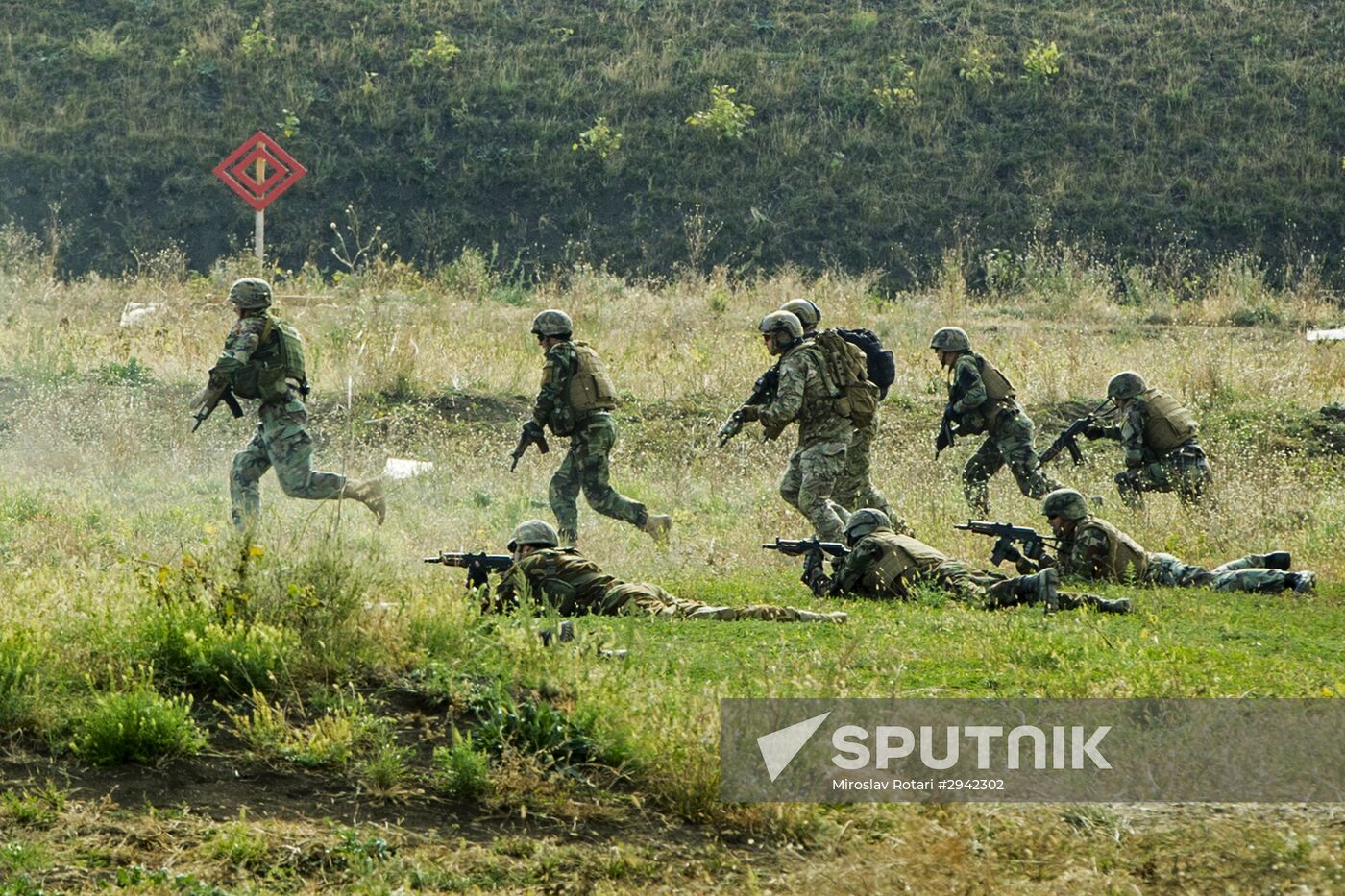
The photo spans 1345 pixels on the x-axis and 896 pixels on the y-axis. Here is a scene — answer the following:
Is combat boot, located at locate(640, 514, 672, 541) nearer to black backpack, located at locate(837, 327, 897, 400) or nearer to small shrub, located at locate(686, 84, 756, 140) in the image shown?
black backpack, located at locate(837, 327, 897, 400)

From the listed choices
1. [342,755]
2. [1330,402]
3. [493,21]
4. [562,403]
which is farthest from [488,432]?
[493,21]

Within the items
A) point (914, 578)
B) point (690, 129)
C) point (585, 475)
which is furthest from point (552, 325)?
point (690, 129)

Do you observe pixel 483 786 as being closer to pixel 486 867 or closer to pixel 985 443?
pixel 486 867

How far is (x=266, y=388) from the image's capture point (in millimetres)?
11461

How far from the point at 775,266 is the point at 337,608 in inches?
818

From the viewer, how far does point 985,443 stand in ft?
44.5

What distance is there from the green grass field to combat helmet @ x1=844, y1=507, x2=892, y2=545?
593 millimetres

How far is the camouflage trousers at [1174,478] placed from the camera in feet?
42.3

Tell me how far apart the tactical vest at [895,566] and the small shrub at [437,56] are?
23246 mm

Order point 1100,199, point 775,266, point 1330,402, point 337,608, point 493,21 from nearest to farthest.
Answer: point 337,608 → point 1330,402 → point 775,266 → point 1100,199 → point 493,21

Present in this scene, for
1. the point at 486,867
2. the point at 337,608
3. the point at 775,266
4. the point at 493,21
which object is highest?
the point at 493,21

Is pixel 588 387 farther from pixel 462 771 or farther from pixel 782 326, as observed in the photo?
pixel 462 771

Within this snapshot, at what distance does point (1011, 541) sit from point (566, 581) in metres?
3.11

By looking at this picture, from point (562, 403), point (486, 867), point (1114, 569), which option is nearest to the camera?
point (486, 867)
